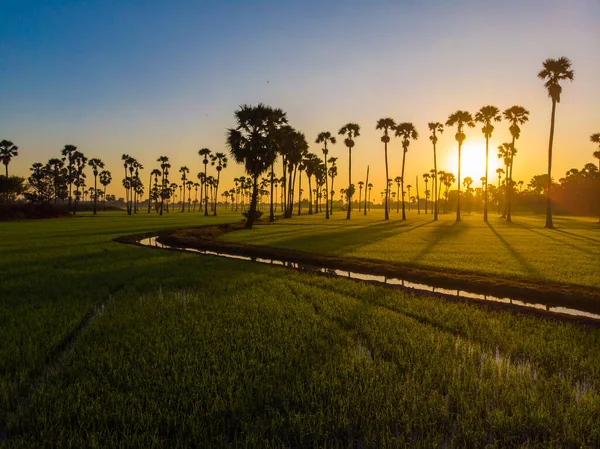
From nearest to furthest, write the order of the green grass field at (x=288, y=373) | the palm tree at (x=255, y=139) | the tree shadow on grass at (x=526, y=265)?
the green grass field at (x=288, y=373) < the tree shadow on grass at (x=526, y=265) < the palm tree at (x=255, y=139)

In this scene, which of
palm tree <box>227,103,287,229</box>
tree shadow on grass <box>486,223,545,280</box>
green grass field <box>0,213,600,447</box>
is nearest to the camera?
green grass field <box>0,213,600,447</box>

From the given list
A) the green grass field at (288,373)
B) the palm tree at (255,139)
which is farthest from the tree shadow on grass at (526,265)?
the palm tree at (255,139)

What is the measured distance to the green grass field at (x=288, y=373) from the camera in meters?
4.79

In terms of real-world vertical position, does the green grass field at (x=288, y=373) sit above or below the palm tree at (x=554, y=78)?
below

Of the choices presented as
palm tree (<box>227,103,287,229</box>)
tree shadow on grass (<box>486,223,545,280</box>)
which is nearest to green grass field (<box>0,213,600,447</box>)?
tree shadow on grass (<box>486,223,545,280</box>)

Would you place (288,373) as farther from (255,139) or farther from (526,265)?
(255,139)

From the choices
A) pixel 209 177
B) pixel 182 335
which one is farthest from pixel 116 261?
pixel 209 177

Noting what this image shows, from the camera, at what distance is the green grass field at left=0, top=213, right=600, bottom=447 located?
479cm

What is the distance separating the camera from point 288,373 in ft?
20.9

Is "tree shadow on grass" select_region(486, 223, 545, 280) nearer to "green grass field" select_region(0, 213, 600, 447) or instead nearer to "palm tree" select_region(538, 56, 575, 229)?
"green grass field" select_region(0, 213, 600, 447)

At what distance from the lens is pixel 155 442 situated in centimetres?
442

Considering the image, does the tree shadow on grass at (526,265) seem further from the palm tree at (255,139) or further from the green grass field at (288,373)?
the palm tree at (255,139)

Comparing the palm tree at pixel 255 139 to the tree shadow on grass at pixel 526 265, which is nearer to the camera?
the tree shadow on grass at pixel 526 265

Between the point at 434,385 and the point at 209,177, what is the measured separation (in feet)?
601
